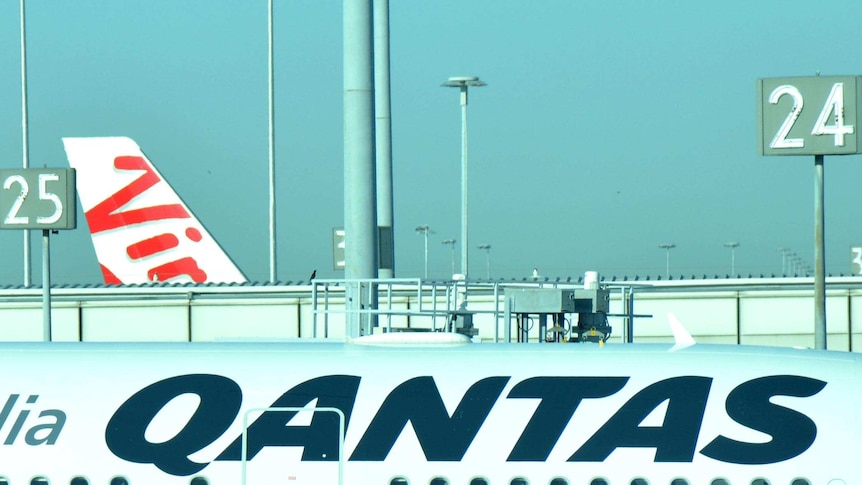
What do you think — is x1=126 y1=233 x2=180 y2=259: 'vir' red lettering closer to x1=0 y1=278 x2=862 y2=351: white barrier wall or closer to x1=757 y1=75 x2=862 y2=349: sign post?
x1=0 y1=278 x2=862 y2=351: white barrier wall

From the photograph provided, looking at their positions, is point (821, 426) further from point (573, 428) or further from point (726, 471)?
point (573, 428)

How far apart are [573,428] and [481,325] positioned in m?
24.6

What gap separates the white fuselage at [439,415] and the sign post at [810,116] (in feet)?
22.8

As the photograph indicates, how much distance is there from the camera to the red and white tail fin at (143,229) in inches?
1763

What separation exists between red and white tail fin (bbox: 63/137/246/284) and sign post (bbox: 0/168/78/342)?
2075 cm

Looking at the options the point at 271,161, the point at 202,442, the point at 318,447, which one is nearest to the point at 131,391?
the point at 202,442

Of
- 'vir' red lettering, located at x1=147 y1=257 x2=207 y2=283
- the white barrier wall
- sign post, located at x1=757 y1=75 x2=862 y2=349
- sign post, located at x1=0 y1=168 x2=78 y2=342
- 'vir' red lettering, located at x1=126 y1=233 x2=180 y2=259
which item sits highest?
sign post, located at x1=757 y1=75 x2=862 y2=349

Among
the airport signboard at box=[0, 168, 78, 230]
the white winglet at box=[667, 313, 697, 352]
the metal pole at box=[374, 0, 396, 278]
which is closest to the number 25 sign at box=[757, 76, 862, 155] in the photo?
the white winglet at box=[667, 313, 697, 352]

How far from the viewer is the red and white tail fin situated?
147ft

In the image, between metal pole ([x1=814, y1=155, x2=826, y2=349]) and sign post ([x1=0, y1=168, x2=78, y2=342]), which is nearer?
metal pole ([x1=814, y1=155, x2=826, y2=349])

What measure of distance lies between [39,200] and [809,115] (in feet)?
42.4

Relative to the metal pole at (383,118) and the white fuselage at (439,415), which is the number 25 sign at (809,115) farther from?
the white fuselage at (439,415)

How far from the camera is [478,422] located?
12.9 m

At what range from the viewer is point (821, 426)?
41.5ft
